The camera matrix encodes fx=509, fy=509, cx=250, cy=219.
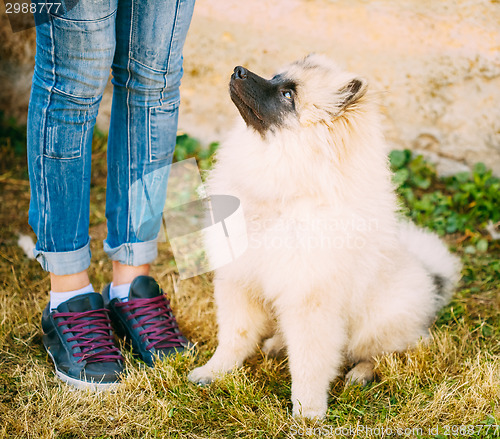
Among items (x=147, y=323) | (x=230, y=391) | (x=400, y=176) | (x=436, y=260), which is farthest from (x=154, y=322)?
(x=400, y=176)

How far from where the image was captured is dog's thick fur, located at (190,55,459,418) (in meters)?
1.62

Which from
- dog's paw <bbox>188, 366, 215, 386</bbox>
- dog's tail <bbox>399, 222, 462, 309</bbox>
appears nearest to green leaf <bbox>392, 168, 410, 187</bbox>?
dog's tail <bbox>399, 222, 462, 309</bbox>

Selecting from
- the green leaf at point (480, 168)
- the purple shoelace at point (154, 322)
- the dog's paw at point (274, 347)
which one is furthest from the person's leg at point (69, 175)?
the green leaf at point (480, 168)

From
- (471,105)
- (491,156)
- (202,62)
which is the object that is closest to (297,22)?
(202,62)

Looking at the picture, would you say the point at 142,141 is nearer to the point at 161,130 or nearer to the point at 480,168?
the point at 161,130

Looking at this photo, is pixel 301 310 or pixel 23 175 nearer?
pixel 301 310

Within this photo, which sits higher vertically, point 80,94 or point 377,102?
point 377,102

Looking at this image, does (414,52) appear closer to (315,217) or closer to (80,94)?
(315,217)

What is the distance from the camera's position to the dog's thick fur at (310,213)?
1.62 meters

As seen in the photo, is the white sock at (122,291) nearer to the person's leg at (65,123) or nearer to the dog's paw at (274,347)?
the person's leg at (65,123)

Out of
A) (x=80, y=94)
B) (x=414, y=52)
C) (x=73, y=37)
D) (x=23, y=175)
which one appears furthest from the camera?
(x=23, y=175)

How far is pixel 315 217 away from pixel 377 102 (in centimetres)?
45

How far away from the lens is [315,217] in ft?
5.36

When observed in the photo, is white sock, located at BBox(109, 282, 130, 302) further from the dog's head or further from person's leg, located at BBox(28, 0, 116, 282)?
the dog's head
